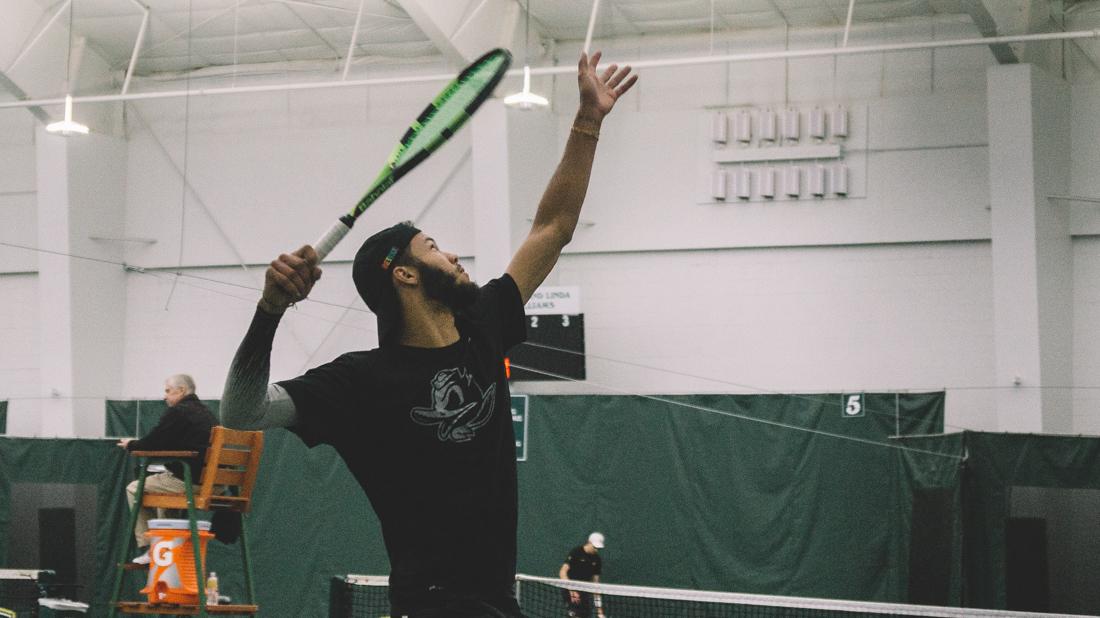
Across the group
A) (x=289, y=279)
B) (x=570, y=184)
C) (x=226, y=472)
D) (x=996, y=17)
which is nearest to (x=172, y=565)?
(x=226, y=472)

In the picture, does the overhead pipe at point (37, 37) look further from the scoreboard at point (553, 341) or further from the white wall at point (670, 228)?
the scoreboard at point (553, 341)

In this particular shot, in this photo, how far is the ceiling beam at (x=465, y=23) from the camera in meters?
15.5

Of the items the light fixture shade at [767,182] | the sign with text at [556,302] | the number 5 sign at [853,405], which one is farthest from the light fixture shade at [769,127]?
the number 5 sign at [853,405]

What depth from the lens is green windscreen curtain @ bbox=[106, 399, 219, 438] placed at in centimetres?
1642

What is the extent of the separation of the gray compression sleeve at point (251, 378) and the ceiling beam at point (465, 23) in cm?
1304

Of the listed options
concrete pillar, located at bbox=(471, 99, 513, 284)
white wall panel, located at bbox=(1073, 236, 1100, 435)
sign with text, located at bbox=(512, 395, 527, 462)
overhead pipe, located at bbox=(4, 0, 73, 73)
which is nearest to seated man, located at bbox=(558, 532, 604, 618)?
sign with text, located at bbox=(512, 395, 527, 462)

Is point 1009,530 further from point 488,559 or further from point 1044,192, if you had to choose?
point 488,559

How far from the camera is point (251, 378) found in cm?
265

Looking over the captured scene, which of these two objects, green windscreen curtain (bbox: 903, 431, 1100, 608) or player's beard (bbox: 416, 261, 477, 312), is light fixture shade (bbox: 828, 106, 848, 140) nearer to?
green windscreen curtain (bbox: 903, 431, 1100, 608)

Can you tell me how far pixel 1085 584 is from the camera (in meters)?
11.4

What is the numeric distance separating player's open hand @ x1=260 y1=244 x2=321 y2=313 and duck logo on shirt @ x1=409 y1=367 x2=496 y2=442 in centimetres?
49

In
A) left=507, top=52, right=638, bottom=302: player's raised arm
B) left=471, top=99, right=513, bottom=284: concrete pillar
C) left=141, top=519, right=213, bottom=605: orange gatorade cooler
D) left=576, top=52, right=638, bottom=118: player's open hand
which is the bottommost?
left=141, top=519, right=213, bottom=605: orange gatorade cooler

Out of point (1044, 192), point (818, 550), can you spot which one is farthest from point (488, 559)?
point (1044, 192)

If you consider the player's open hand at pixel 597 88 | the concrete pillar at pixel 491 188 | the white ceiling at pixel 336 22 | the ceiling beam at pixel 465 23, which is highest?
the white ceiling at pixel 336 22
